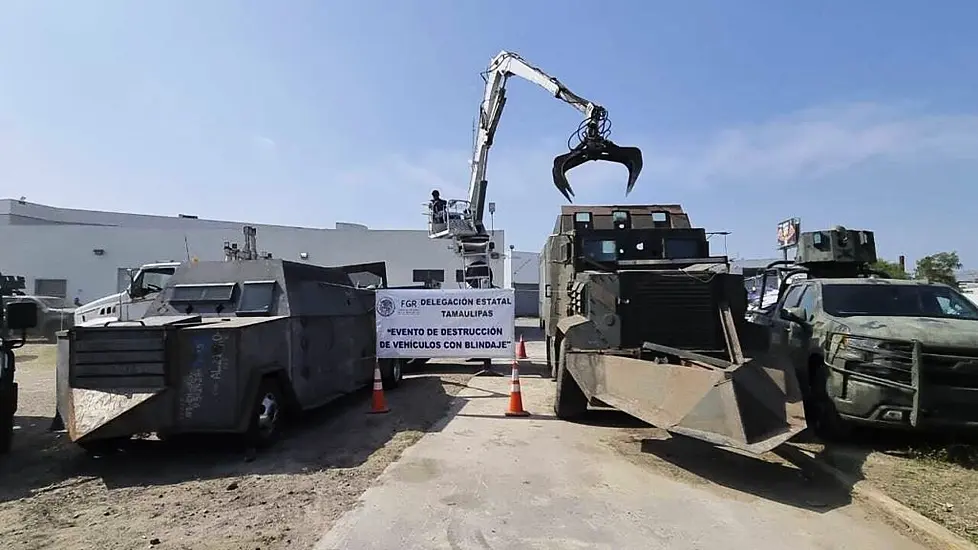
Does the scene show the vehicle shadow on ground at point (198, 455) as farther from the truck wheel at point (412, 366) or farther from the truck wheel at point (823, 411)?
the truck wheel at point (412, 366)

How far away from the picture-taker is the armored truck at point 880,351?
21.1 feet

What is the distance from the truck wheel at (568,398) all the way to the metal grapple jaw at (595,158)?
492 centimetres

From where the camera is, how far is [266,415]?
22.6 feet

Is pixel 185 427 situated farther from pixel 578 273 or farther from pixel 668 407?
pixel 578 273

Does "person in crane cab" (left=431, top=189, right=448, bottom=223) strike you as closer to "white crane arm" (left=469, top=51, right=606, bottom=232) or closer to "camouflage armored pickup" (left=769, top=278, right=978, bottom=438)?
"white crane arm" (left=469, top=51, right=606, bottom=232)

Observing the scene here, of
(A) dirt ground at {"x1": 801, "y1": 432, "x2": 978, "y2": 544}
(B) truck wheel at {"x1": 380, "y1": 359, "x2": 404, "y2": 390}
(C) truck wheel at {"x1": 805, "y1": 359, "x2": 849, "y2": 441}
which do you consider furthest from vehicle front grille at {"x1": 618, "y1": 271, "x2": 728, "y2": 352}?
(B) truck wheel at {"x1": 380, "y1": 359, "x2": 404, "y2": 390}

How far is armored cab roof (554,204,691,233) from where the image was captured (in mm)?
11031

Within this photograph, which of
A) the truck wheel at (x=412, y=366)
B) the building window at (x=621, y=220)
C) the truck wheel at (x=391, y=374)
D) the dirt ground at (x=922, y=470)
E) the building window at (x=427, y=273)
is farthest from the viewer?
the building window at (x=427, y=273)

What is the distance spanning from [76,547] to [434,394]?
6.53m

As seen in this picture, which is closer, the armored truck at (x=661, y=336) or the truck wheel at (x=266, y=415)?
the armored truck at (x=661, y=336)

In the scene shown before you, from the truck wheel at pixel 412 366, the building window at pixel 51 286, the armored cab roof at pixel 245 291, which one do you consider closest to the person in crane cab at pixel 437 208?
the truck wheel at pixel 412 366

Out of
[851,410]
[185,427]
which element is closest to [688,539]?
[851,410]

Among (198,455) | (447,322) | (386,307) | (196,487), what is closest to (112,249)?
(386,307)

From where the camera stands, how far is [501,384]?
38.3 feet
